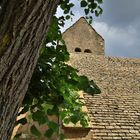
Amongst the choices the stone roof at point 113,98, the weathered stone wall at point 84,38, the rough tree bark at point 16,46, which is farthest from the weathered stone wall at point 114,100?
the weathered stone wall at point 84,38

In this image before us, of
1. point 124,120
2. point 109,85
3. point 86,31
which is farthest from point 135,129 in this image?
point 86,31

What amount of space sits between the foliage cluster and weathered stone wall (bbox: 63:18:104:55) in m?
21.1

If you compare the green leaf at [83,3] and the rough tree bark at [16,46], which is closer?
the rough tree bark at [16,46]

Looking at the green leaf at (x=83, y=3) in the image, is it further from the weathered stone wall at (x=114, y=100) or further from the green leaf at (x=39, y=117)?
the weathered stone wall at (x=114, y=100)

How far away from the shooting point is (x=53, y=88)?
4191 millimetres

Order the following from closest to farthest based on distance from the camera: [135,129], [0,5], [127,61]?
[0,5], [135,129], [127,61]

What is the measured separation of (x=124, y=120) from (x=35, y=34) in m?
7.68

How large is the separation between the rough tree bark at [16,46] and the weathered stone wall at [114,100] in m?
6.47

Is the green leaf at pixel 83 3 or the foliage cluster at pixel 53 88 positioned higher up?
the green leaf at pixel 83 3

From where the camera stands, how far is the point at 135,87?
1316cm

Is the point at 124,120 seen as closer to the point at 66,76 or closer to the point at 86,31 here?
the point at 66,76

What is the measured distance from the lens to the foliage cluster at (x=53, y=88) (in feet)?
12.9

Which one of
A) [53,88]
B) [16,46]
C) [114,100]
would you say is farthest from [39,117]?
[114,100]

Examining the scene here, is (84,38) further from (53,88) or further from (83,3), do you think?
(53,88)
